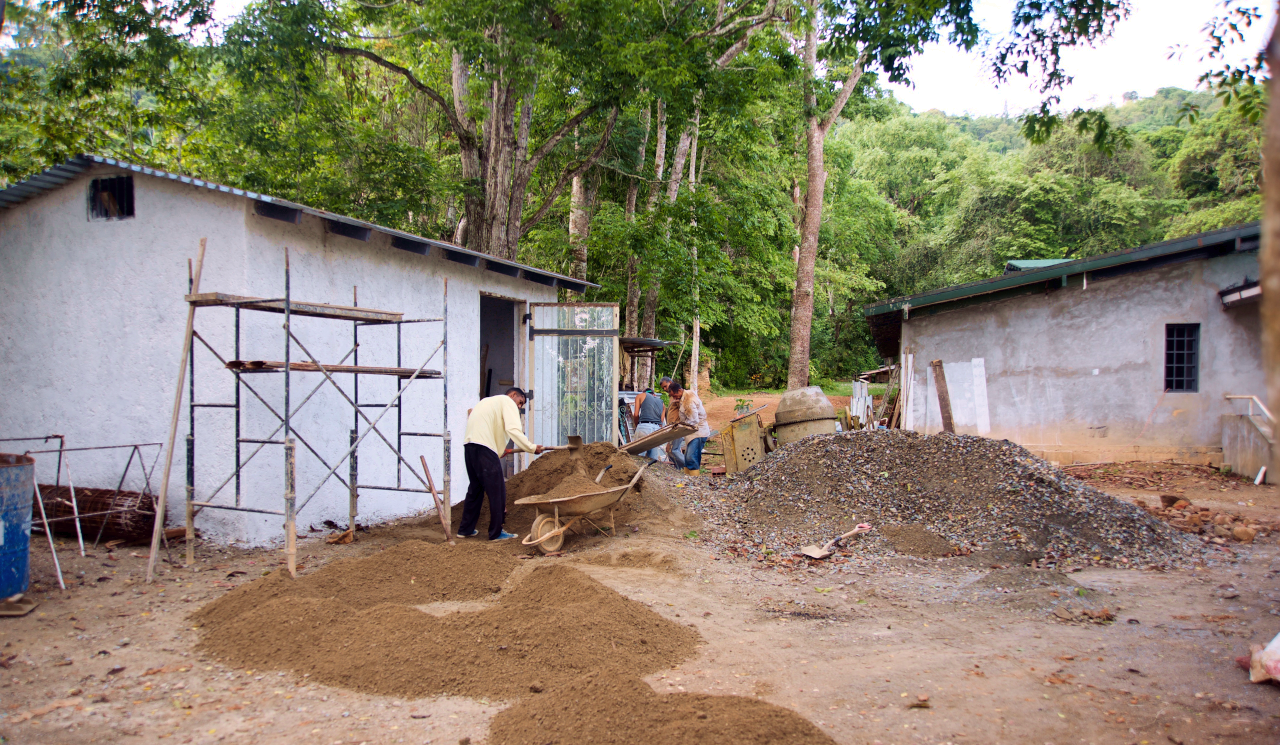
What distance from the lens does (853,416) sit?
1805 cm

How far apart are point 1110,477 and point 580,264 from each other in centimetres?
1182

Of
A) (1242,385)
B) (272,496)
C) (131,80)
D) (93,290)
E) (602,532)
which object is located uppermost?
(131,80)

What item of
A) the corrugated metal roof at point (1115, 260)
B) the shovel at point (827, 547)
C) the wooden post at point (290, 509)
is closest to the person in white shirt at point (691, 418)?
the shovel at point (827, 547)

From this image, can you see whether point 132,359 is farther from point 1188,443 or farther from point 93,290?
point 1188,443

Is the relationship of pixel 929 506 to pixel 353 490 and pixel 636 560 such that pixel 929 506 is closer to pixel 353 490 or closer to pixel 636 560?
pixel 636 560

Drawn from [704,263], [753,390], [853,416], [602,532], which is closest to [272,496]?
[602,532]

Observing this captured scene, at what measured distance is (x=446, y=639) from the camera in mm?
4688

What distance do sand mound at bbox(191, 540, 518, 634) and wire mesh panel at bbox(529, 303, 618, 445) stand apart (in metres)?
4.20

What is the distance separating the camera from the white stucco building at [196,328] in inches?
283

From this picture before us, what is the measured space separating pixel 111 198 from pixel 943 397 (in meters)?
12.8

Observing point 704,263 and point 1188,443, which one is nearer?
point 1188,443

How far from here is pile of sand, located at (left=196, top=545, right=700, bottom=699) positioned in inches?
171

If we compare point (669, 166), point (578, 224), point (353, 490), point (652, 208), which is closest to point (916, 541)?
point (353, 490)

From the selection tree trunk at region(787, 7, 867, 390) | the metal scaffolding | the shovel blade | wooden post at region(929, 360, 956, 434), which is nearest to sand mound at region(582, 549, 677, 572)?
the shovel blade
